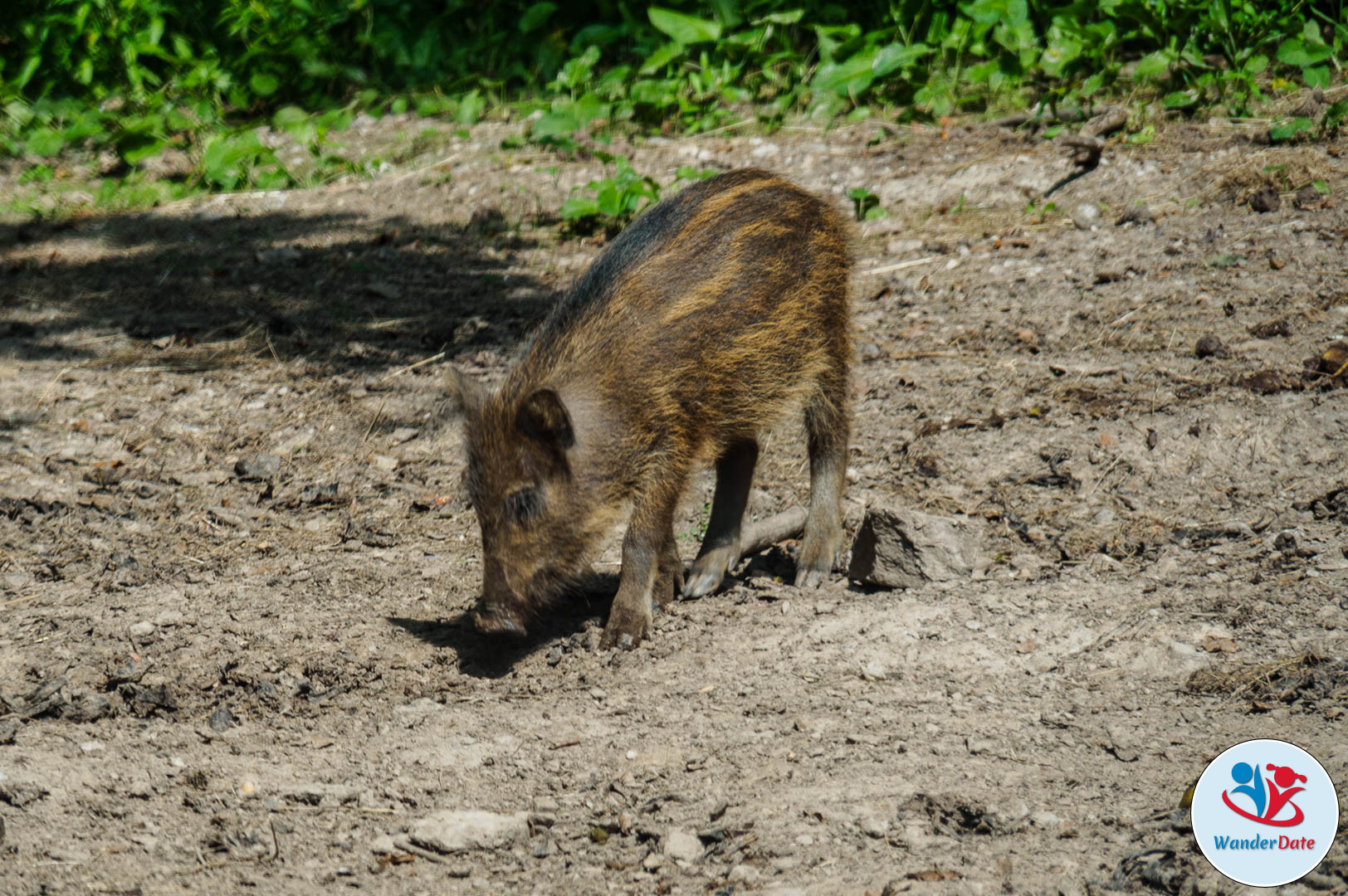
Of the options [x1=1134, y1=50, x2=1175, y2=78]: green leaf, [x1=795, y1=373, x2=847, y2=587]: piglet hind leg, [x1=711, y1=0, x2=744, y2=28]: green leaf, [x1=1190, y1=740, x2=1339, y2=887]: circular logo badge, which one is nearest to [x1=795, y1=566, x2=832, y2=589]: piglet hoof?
[x1=795, y1=373, x2=847, y2=587]: piglet hind leg

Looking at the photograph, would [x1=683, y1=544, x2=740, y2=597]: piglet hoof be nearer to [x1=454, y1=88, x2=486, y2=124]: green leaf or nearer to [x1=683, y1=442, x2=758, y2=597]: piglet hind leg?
[x1=683, y1=442, x2=758, y2=597]: piglet hind leg

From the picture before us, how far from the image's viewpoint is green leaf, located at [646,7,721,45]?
7.99 meters

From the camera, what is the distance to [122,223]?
7523 mm

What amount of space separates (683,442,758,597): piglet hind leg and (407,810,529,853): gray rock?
1.46 metres

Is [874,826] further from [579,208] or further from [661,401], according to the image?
[579,208]

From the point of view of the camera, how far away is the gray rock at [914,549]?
3.71 m

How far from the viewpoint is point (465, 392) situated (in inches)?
152

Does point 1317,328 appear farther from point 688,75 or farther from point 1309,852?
point 688,75

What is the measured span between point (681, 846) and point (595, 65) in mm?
7250

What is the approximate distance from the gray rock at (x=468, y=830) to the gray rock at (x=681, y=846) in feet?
1.10

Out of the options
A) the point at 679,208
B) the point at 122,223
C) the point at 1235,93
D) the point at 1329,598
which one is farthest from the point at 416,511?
the point at 1235,93

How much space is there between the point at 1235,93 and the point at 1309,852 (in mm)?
5614

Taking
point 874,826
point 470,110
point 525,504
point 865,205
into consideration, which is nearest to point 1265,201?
point 865,205

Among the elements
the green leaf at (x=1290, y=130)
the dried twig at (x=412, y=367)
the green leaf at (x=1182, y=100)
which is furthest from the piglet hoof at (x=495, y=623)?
the green leaf at (x=1182, y=100)
